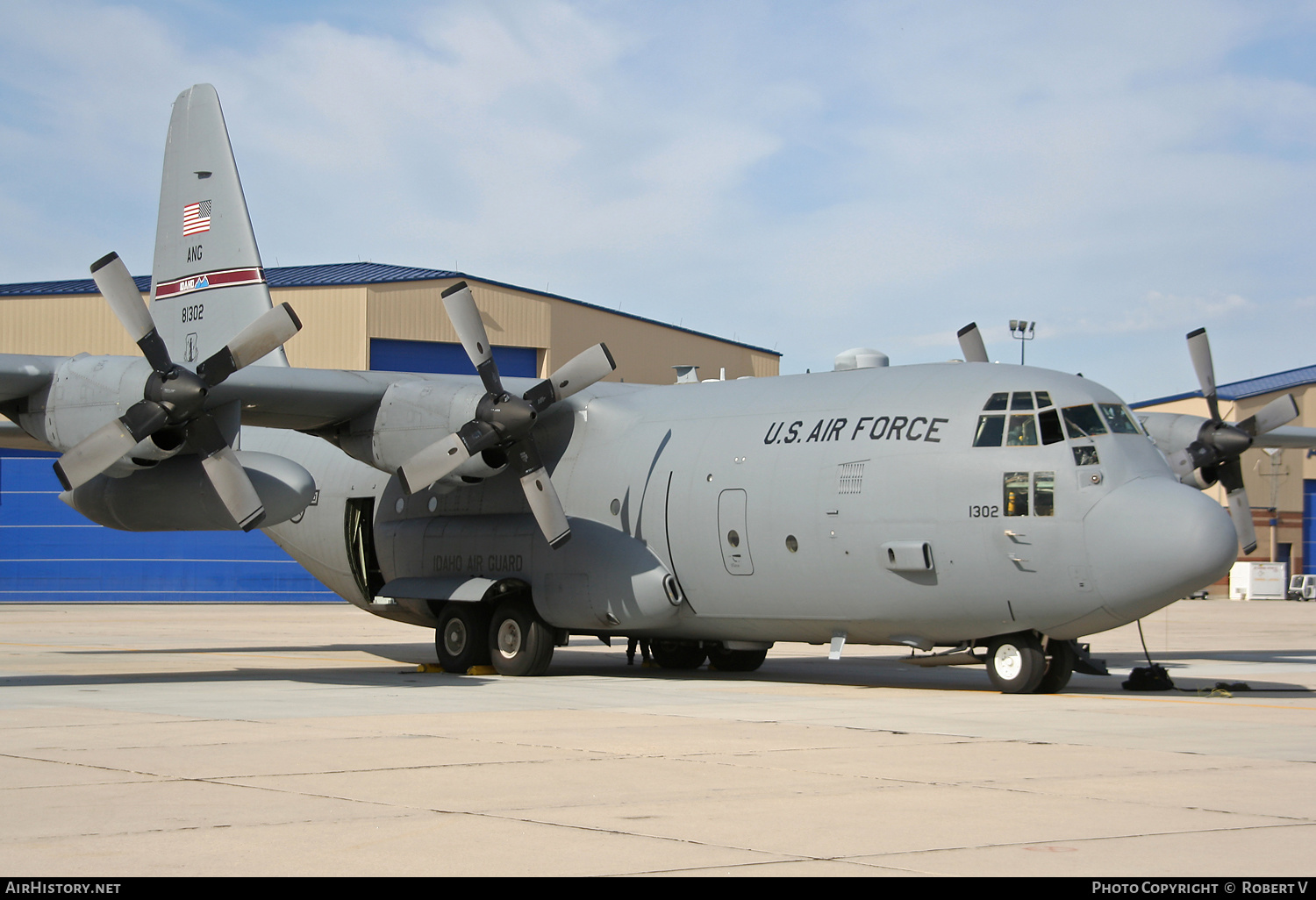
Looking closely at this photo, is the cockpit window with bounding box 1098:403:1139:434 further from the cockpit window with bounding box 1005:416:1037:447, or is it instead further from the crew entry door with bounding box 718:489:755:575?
the crew entry door with bounding box 718:489:755:575

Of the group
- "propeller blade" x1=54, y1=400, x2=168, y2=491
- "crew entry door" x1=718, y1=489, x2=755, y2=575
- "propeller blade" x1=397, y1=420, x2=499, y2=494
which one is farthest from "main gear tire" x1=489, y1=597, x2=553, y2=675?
"propeller blade" x1=54, y1=400, x2=168, y2=491

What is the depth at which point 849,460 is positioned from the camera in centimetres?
1708

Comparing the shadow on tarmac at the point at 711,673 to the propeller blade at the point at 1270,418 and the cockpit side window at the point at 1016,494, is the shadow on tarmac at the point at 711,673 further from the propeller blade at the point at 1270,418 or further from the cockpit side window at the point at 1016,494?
the propeller blade at the point at 1270,418

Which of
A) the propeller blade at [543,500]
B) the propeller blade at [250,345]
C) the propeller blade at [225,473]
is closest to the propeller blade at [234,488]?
the propeller blade at [225,473]

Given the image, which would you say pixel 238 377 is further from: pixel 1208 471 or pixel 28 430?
pixel 1208 471

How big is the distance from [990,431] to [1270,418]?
27.0 feet

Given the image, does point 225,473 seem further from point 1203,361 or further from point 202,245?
point 1203,361

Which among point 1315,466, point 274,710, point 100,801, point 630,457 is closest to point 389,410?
point 630,457

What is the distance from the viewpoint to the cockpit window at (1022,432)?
52.6 feet

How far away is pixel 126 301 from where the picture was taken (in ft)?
56.7

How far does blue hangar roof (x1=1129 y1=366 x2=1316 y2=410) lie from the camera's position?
73500 millimetres

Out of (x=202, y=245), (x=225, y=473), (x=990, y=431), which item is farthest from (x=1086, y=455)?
(x=202, y=245)

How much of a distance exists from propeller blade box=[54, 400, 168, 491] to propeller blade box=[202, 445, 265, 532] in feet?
2.63

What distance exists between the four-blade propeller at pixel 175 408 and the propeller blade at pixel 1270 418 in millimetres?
14485
